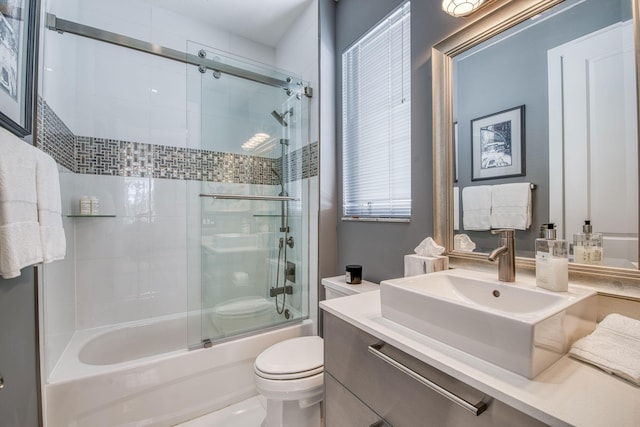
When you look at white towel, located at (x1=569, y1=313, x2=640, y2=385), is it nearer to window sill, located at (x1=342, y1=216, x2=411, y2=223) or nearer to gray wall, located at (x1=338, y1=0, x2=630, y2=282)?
gray wall, located at (x1=338, y1=0, x2=630, y2=282)

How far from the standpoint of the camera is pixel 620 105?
78 cm

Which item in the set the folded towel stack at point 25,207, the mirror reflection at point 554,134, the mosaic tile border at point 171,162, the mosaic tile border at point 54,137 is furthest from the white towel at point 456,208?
the mosaic tile border at point 54,137

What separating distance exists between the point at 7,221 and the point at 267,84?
169cm

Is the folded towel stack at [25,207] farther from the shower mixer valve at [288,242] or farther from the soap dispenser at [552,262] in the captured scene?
the soap dispenser at [552,262]

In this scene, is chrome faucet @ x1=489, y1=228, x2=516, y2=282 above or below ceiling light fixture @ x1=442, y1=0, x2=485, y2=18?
below

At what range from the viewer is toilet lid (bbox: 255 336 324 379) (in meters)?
1.25

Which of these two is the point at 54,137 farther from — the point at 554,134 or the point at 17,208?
the point at 554,134

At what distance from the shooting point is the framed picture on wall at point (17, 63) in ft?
2.73

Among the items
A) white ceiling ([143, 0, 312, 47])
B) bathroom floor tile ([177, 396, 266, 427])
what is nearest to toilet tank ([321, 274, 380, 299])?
bathroom floor tile ([177, 396, 266, 427])

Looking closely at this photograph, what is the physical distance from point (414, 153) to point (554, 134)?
0.58 metres

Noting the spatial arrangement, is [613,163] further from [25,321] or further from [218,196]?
[25,321]

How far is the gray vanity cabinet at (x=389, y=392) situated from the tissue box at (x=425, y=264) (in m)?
0.46

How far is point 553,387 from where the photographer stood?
516 mm

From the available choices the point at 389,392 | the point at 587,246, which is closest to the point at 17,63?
the point at 389,392
